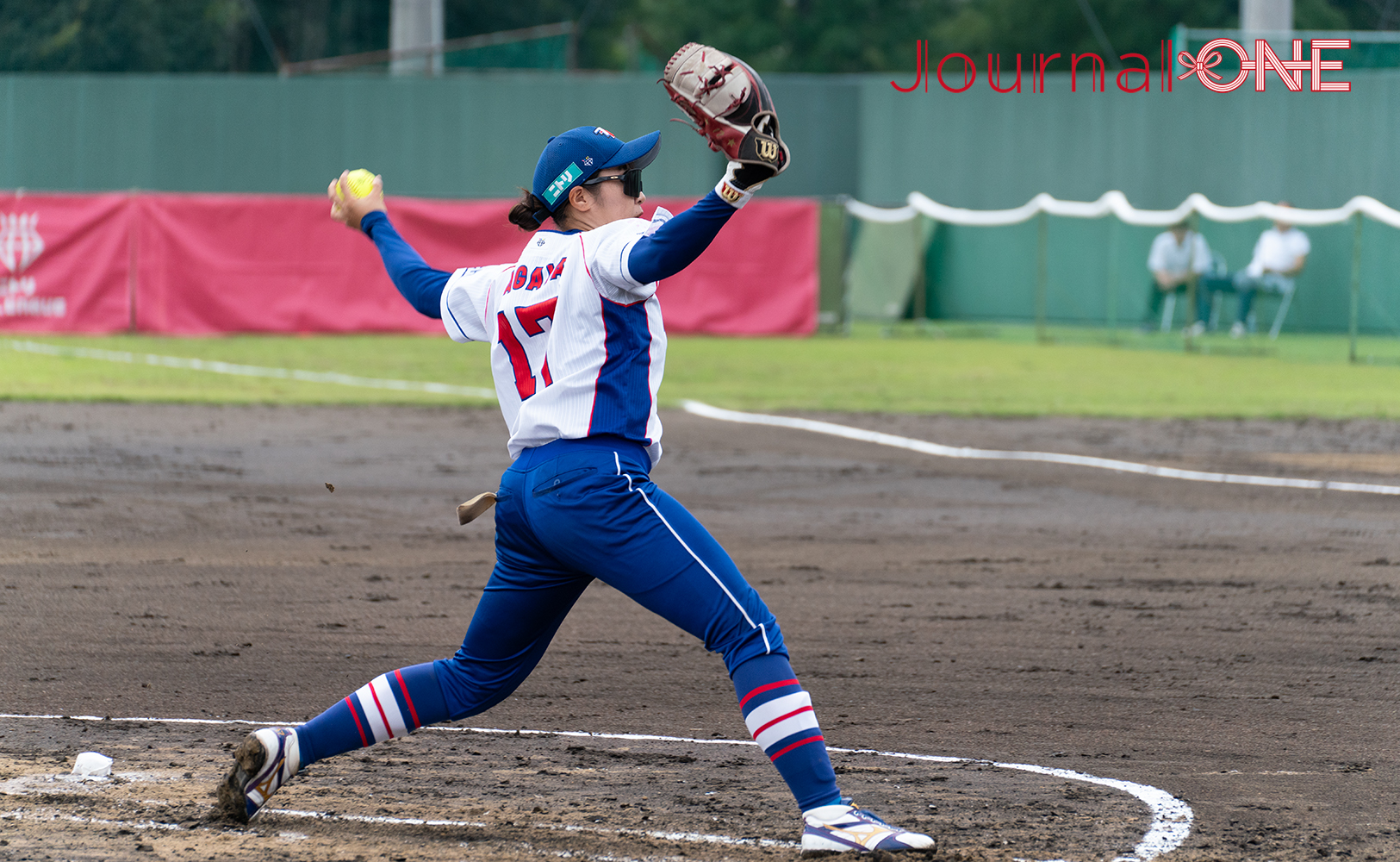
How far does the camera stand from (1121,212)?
2539 centimetres

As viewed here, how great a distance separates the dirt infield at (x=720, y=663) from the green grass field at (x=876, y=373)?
3.49 meters

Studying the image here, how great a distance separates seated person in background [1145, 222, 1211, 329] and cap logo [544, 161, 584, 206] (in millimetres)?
20820

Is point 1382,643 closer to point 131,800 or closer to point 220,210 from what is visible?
point 131,800

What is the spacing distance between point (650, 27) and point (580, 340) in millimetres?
54585

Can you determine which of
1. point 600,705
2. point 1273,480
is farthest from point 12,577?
point 1273,480

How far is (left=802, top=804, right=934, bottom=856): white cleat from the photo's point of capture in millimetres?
4086

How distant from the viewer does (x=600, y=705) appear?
6.00 meters

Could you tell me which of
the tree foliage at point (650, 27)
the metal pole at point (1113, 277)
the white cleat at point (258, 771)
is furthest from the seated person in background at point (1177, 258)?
the white cleat at point (258, 771)

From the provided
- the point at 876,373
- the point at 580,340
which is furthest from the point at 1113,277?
the point at 580,340

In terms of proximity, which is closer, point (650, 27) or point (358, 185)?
point (358, 185)

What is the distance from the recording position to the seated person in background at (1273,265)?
23.6 m

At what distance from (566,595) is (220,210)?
20000mm

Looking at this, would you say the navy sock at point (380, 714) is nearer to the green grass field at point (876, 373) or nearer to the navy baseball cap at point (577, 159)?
the navy baseball cap at point (577, 159)

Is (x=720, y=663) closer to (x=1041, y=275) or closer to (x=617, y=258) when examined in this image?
(x=617, y=258)
